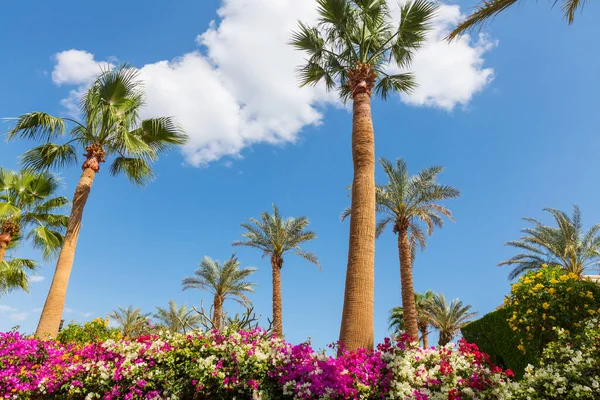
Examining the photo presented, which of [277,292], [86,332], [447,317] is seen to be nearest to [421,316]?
[447,317]

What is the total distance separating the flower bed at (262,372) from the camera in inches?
223

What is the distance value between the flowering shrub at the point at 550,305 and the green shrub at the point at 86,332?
12.4 m

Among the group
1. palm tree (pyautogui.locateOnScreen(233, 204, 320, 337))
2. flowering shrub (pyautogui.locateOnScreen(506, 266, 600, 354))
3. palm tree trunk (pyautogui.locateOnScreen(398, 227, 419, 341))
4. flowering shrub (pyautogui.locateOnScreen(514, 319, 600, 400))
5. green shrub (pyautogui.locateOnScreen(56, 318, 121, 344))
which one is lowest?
flowering shrub (pyautogui.locateOnScreen(514, 319, 600, 400))

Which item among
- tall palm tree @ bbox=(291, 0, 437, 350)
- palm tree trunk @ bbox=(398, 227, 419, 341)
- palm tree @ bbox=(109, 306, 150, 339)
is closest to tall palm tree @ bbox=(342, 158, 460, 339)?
palm tree trunk @ bbox=(398, 227, 419, 341)

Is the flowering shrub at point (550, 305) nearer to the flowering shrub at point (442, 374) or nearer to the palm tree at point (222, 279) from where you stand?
the flowering shrub at point (442, 374)

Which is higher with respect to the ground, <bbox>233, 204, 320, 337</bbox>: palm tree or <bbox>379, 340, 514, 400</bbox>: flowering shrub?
<bbox>233, 204, 320, 337</bbox>: palm tree

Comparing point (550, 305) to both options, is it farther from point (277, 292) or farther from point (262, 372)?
point (277, 292)

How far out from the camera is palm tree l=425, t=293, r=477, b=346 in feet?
102

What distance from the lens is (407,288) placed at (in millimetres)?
19141

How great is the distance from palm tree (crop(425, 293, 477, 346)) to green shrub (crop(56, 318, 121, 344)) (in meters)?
23.6

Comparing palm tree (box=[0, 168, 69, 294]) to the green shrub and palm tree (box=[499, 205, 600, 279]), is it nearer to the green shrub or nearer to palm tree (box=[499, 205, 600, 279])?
the green shrub

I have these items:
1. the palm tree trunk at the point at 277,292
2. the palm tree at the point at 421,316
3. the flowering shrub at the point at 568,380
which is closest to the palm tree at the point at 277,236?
the palm tree trunk at the point at 277,292

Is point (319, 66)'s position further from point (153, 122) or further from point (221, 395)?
point (221, 395)

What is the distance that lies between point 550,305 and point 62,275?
44.0ft
